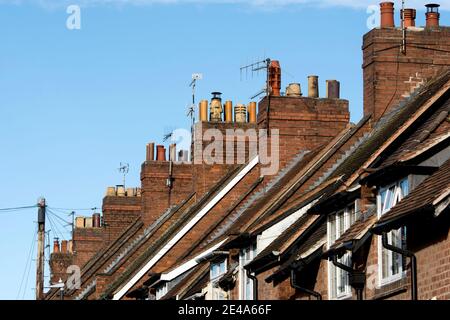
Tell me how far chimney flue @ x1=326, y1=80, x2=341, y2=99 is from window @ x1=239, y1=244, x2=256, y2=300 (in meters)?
10.1

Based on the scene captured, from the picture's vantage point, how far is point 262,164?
4903 centimetres

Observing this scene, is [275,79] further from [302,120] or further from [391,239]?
[391,239]

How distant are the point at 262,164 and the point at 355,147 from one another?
9453 millimetres

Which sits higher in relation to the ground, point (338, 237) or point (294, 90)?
point (294, 90)

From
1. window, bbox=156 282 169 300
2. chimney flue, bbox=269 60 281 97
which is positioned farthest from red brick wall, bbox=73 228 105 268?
chimney flue, bbox=269 60 281 97

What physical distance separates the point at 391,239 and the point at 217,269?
1576cm

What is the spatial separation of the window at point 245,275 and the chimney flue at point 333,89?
10.1m

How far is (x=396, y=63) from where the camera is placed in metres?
38.9

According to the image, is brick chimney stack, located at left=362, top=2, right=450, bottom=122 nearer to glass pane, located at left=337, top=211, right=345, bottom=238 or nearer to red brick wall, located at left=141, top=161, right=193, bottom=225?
glass pane, located at left=337, top=211, right=345, bottom=238

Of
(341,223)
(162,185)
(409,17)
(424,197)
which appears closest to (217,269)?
(409,17)

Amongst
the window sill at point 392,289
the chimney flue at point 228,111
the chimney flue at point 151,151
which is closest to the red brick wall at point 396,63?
the window sill at point 392,289

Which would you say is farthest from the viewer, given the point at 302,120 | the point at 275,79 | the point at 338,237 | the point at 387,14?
the point at 275,79

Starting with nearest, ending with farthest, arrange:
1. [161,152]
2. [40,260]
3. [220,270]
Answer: [220,270]
[40,260]
[161,152]

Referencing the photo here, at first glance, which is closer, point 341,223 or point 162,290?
point 341,223
